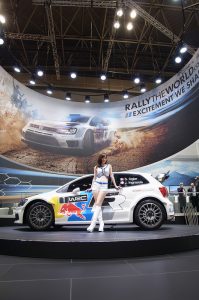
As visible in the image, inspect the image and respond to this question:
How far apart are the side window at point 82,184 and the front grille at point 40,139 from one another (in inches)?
262

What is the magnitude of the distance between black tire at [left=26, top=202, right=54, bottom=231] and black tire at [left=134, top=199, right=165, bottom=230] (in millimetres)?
1695

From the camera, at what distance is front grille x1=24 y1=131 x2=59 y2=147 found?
12.1 metres

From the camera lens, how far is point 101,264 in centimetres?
383

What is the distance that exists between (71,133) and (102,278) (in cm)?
971

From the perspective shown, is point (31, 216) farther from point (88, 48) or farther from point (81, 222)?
point (88, 48)

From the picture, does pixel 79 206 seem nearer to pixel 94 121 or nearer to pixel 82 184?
pixel 82 184

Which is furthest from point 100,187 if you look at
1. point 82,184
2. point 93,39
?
point 93,39

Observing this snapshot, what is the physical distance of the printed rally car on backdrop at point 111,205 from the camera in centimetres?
546

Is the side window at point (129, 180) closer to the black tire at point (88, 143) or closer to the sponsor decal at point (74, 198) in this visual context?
the sponsor decal at point (74, 198)

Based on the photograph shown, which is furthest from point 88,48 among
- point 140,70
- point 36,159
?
point 36,159

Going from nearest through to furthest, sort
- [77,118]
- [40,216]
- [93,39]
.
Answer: [40,216] < [77,118] < [93,39]

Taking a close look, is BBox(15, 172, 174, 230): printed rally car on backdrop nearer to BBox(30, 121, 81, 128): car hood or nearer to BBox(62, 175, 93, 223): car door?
BBox(62, 175, 93, 223): car door

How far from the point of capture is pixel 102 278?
3197 millimetres

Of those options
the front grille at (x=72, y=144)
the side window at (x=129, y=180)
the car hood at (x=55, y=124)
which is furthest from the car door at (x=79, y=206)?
the car hood at (x=55, y=124)
